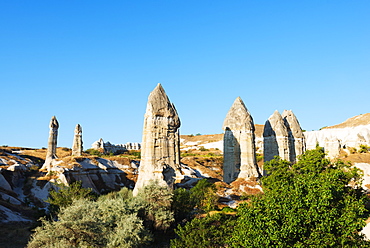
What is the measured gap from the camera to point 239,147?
96.6 feet

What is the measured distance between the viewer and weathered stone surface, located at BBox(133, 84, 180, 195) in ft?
68.8

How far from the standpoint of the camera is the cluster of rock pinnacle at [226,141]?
21266mm

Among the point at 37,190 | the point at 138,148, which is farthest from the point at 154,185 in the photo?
Result: the point at 138,148

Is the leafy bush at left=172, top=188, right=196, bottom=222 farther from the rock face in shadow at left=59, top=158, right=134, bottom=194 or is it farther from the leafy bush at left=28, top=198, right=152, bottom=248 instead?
the rock face in shadow at left=59, top=158, right=134, bottom=194

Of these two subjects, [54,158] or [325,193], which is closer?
[325,193]

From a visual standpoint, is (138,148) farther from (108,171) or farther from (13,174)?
(13,174)

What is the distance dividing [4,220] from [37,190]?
10713mm

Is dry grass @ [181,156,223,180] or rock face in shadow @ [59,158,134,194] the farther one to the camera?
dry grass @ [181,156,223,180]

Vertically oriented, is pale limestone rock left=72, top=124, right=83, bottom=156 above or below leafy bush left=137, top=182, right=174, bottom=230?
above

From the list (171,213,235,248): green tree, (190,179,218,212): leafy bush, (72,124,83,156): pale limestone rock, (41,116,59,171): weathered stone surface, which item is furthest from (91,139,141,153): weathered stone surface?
(171,213,235,248): green tree

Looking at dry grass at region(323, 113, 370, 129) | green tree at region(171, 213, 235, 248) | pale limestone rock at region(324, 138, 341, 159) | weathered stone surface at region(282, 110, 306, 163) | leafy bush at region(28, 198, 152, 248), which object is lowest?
green tree at region(171, 213, 235, 248)

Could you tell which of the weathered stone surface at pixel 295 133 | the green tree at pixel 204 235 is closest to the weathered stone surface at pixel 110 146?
the weathered stone surface at pixel 295 133

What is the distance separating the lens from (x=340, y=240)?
447 inches

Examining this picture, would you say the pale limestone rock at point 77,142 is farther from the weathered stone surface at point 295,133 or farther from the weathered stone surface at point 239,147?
the weathered stone surface at point 295,133
